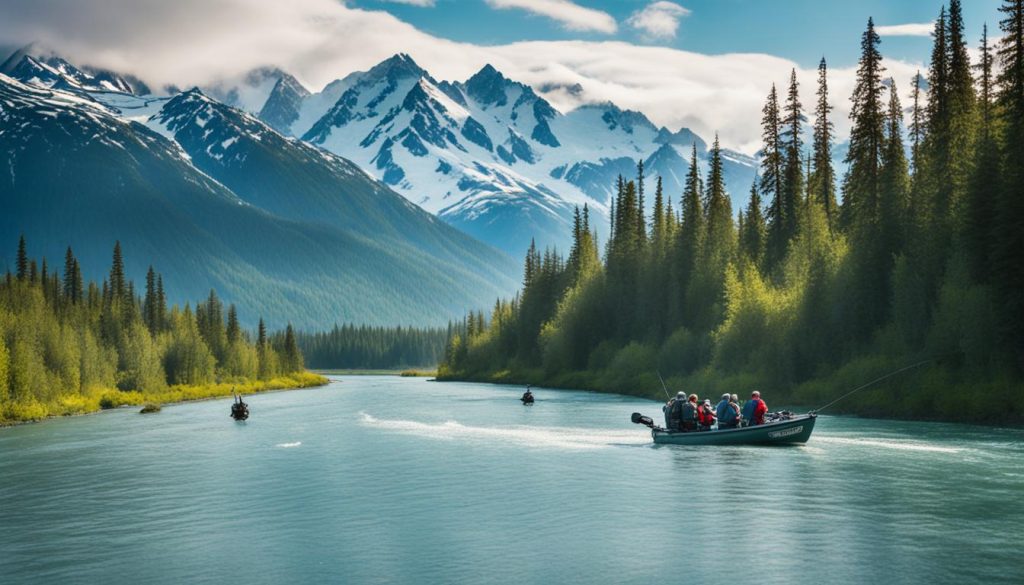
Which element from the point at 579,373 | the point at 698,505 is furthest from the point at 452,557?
the point at 579,373

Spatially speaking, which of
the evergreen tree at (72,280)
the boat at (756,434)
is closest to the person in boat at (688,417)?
the boat at (756,434)

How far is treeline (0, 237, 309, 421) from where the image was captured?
347ft

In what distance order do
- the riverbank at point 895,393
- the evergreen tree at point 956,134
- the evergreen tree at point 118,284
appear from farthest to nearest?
1. the evergreen tree at point 118,284
2. the evergreen tree at point 956,134
3. the riverbank at point 895,393

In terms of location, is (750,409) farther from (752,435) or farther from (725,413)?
(752,435)

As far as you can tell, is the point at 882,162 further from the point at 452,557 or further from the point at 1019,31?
the point at 452,557

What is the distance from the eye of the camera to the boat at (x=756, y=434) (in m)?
60.8

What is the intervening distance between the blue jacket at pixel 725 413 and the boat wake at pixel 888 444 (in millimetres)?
5419

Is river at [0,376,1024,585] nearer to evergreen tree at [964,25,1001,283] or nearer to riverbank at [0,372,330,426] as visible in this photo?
evergreen tree at [964,25,1001,283]

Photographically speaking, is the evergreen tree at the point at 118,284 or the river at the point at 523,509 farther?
the evergreen tree at the point at 118,284

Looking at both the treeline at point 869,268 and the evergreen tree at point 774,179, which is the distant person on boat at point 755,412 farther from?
the evergreen tree at point 774,179

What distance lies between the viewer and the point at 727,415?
2537 inches

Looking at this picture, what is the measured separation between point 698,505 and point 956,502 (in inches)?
412

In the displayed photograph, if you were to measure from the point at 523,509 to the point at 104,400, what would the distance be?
98078 millimetres

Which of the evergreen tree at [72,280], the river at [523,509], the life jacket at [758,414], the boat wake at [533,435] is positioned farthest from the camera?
the evergreen tree at [72,280]
